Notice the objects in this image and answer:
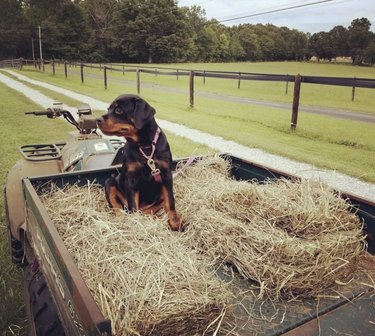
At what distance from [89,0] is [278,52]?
53305 mm

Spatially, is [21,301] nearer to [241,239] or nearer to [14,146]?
[241,239]

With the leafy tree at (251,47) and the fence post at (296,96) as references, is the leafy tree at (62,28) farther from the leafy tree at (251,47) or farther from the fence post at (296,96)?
the fence post at (296,96)

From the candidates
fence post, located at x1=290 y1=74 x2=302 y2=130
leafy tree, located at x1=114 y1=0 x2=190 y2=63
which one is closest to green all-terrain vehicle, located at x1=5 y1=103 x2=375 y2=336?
fence post, located at x1=290 y1=74 x2=302 y2=130

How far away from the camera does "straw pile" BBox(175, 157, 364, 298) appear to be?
2.12m

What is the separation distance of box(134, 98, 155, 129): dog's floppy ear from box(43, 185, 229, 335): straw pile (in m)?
0.68

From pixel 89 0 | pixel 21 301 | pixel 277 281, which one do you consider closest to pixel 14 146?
pixel 21 301

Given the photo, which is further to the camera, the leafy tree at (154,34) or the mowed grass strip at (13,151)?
the leafy tree at (154,34)

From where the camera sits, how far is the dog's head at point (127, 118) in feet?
8.96

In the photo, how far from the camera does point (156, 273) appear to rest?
1.80 metres

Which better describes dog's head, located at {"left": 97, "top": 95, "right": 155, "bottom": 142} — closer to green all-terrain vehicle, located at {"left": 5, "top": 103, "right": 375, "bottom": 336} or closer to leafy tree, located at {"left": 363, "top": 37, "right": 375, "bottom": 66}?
green all-terrain vehicle, located at {"left": 5, "top": 103, "right": 375, "bottom": 336}

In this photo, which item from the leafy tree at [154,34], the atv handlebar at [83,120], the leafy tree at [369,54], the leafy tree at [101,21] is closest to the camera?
the atv handlebar at [83,120]

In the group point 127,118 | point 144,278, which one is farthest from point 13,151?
point 144,278

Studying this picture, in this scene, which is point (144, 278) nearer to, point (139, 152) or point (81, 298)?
point (81, 298)

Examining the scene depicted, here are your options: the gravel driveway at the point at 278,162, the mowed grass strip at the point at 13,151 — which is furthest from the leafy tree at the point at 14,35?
the gravel driveway at the point at 278,162
